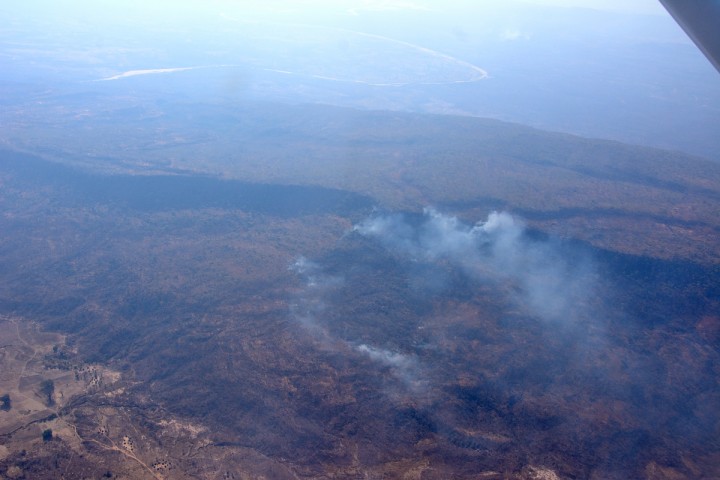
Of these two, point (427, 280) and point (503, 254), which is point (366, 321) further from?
point (503, 254)

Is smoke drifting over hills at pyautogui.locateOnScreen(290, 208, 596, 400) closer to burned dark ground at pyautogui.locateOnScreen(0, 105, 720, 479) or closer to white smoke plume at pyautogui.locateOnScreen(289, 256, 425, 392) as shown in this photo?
white smoke plume at pyautogui.locateOnScreen(289, 256, 425, 392)

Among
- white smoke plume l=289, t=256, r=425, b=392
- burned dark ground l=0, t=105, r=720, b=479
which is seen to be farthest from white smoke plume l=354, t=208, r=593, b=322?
white smoke plume l=289, t=256, r=425, b=392

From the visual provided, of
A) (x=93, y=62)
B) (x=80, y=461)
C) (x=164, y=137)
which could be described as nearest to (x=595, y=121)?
(x=164, y=137)

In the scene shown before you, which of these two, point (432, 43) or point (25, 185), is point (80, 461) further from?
point (432, 43)

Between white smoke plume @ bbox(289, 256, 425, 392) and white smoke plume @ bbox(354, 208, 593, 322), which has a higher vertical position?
white smoke plume @ bbox(354, 208, 593, 322)

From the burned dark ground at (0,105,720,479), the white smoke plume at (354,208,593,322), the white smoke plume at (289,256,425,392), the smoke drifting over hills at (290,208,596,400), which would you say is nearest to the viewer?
the burned dark ground at (0,105,720,479)

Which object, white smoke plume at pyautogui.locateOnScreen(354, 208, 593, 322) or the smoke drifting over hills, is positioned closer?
the smoke drifting over hills

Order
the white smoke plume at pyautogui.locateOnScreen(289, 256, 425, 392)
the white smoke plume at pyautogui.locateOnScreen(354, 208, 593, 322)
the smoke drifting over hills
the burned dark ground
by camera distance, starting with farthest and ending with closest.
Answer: the white smoke plume at pyautogui.locateOnScreen(354, 208, 593, 322)
the smoke drifting over hills
the white smoke plume at pyautogui.locateOnScreen(289, 256, 425, 392)
the burned dark ground
